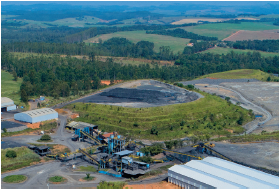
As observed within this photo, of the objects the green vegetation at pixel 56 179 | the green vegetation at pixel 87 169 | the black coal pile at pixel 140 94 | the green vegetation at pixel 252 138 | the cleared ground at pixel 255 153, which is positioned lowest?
the green vegetation at pixel 87 169

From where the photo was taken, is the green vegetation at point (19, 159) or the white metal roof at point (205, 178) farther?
the green vegetation at point (19, 159)

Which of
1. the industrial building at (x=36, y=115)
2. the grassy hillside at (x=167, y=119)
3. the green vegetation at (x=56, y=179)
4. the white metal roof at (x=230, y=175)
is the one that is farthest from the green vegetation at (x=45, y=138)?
the white metal roof at (x=230, y=175)

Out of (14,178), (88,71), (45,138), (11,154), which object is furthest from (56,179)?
(88,71)

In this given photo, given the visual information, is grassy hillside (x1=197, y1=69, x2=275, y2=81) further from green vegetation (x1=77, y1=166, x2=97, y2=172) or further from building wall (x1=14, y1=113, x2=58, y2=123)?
green vegetation (x1=77, y1=166, x2=97, y2=172)

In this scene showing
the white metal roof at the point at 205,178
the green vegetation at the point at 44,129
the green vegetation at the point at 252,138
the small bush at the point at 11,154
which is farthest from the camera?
the green vegetation at the point at 44,129

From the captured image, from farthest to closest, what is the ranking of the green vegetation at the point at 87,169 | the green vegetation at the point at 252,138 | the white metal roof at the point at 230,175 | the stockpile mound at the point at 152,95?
the stockpile mound at the point at 152,95 < the green vegetation at the point at 252,138 < the green vegetation at the point at 87,169 < the white metal roof at the point at 230,175

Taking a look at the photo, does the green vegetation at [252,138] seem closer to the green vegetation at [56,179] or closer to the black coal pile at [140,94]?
the black coal pile at [140,94]

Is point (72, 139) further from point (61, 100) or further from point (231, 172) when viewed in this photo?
point (231, 172)

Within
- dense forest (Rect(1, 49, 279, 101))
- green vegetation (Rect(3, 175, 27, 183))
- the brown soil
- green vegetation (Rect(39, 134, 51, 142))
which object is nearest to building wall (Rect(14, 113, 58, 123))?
green vegetation (Rect(39, 134, 51, 142))

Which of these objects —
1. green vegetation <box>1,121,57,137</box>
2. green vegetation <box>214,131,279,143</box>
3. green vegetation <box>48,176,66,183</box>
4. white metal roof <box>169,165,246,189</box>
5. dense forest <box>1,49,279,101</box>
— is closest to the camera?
white metal roof <box>169,165,246,189</box>
